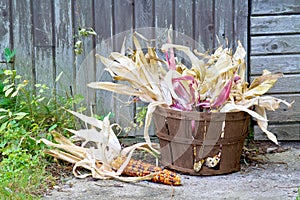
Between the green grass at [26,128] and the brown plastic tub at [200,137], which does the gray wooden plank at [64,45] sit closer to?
the green grass at [26,128]

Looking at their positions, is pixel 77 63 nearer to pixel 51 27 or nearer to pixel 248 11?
pixel 51 27

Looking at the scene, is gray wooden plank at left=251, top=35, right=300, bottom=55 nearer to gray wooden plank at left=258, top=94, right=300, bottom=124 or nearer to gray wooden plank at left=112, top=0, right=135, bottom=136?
gray wooden plank at left=258, top=94, right=300, bottom=124

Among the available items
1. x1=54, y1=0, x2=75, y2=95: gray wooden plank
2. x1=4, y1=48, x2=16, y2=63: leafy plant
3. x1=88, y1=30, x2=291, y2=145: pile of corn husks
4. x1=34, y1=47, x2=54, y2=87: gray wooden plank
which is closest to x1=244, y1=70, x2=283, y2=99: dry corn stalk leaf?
x1=88, y1=30, x2=291, y2=145: pile of corn husks

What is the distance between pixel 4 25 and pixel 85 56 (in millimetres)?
723

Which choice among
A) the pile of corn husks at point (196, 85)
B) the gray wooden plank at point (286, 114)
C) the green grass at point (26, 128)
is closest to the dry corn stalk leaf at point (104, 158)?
the green grass at point (26, 128)

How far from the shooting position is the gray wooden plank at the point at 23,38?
183 inches

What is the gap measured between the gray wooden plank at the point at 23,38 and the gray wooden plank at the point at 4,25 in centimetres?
5

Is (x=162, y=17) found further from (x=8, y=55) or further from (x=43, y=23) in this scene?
(x=8, y=55)

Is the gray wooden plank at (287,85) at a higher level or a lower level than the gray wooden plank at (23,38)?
lower

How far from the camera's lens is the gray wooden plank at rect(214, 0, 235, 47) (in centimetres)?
464

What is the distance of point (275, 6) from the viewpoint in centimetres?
462

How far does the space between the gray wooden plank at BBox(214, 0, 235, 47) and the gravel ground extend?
3.96ft

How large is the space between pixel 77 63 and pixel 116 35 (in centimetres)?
41

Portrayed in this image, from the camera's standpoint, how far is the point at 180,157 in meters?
3.93
